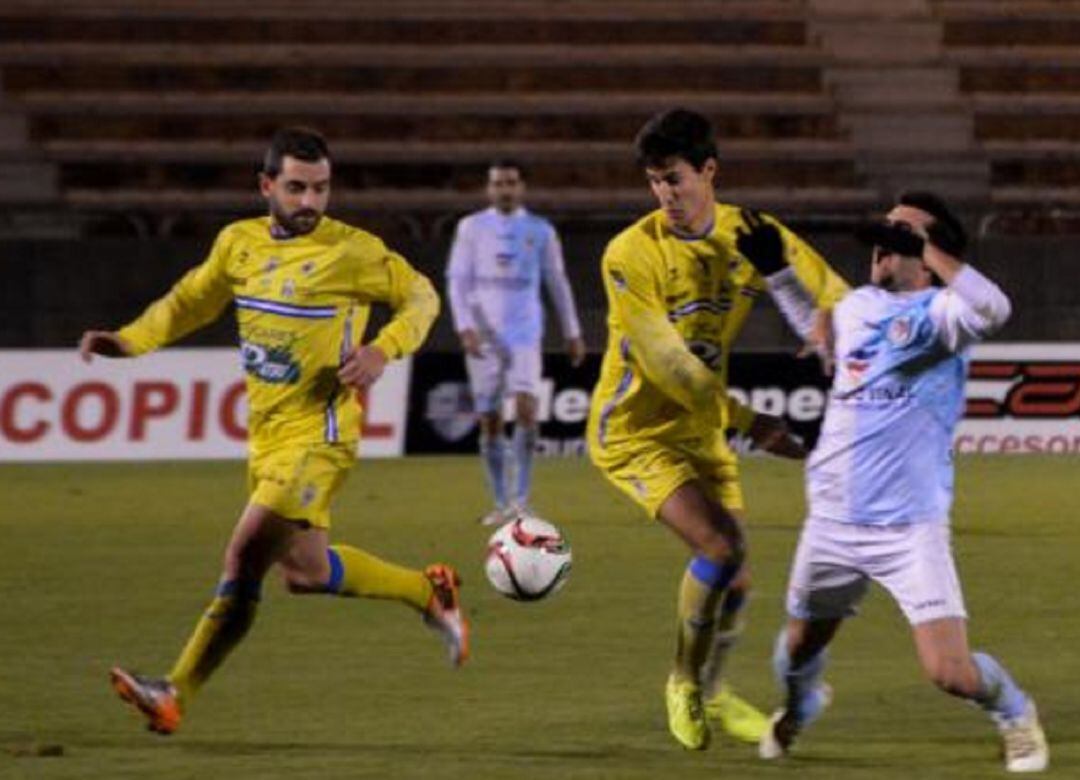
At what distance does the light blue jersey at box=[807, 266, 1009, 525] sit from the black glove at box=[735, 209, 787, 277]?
287 millimetres

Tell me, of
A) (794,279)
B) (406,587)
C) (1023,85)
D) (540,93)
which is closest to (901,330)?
(794,279)

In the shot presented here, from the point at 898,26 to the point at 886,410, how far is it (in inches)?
777

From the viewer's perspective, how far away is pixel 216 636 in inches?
325

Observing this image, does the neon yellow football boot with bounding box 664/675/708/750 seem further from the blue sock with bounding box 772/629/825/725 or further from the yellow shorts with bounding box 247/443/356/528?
the yellow shorts with bounding box 247/443/356/528

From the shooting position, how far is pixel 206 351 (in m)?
20.3

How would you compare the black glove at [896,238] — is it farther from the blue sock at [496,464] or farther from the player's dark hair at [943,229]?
the blue sock at [496,464]

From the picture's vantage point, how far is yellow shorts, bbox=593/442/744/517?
27.3 feet

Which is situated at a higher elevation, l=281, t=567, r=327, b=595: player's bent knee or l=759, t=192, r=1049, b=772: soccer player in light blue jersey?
l=759, t=192, r=1049, b=772: soccer player in light blue jersey

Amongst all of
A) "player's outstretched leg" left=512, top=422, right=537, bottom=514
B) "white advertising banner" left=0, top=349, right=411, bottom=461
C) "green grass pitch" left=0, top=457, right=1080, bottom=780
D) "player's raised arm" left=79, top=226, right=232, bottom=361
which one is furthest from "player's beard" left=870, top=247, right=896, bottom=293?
"white advertising banner" left=0, top=349, right=411, bottom=461

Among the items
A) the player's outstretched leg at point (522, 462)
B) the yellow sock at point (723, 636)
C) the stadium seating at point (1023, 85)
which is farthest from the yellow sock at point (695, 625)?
the stadium seating at point (1023, 85)

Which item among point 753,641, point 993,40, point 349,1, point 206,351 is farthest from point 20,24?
point 753,641

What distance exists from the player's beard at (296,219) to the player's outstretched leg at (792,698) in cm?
195

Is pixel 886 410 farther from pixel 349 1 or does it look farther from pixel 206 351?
pixel 349 1

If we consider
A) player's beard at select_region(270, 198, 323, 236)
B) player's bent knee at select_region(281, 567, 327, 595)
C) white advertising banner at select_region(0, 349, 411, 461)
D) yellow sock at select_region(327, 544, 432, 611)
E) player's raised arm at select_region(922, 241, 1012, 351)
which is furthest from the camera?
white advertising banner at select_region(0, 349, 411, 461)
